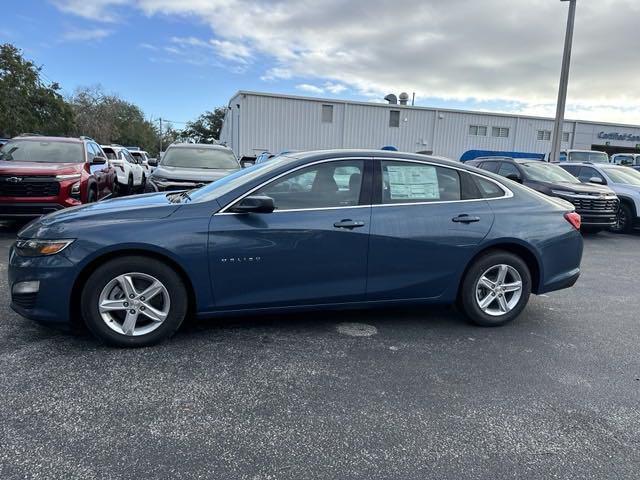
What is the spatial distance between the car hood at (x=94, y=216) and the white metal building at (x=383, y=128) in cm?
2100

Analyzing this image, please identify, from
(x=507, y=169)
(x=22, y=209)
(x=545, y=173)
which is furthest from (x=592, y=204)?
(x=22, y=209)

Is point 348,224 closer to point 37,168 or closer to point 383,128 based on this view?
point 37,168

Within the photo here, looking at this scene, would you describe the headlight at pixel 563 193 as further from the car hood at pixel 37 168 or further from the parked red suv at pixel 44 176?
the car hood at pixel 37 168

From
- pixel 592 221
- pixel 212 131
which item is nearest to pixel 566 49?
pixel 592 221

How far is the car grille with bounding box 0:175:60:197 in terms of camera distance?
298 inches

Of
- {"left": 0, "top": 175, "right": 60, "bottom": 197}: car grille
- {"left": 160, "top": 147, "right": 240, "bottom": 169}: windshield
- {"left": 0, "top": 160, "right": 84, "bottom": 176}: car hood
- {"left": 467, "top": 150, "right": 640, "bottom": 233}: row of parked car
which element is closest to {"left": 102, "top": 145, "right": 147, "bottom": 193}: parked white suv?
{"left": 160, "top": 147, "right": 240, "bottom": 169}: windshield

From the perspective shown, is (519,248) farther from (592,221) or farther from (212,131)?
(212,131)

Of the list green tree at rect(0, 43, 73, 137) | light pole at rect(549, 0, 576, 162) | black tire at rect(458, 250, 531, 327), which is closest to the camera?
black tire at rect(458, 250, 531, 327)

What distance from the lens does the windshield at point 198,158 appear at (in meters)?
10.4

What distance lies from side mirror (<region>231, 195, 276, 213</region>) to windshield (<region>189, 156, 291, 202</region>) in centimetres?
23

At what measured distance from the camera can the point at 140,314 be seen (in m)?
3.59

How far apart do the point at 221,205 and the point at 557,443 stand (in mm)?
2720

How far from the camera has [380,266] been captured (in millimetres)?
3984

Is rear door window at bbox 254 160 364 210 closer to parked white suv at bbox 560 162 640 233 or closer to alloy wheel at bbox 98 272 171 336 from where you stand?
alloy wheel at bbox 98 272 171 336
